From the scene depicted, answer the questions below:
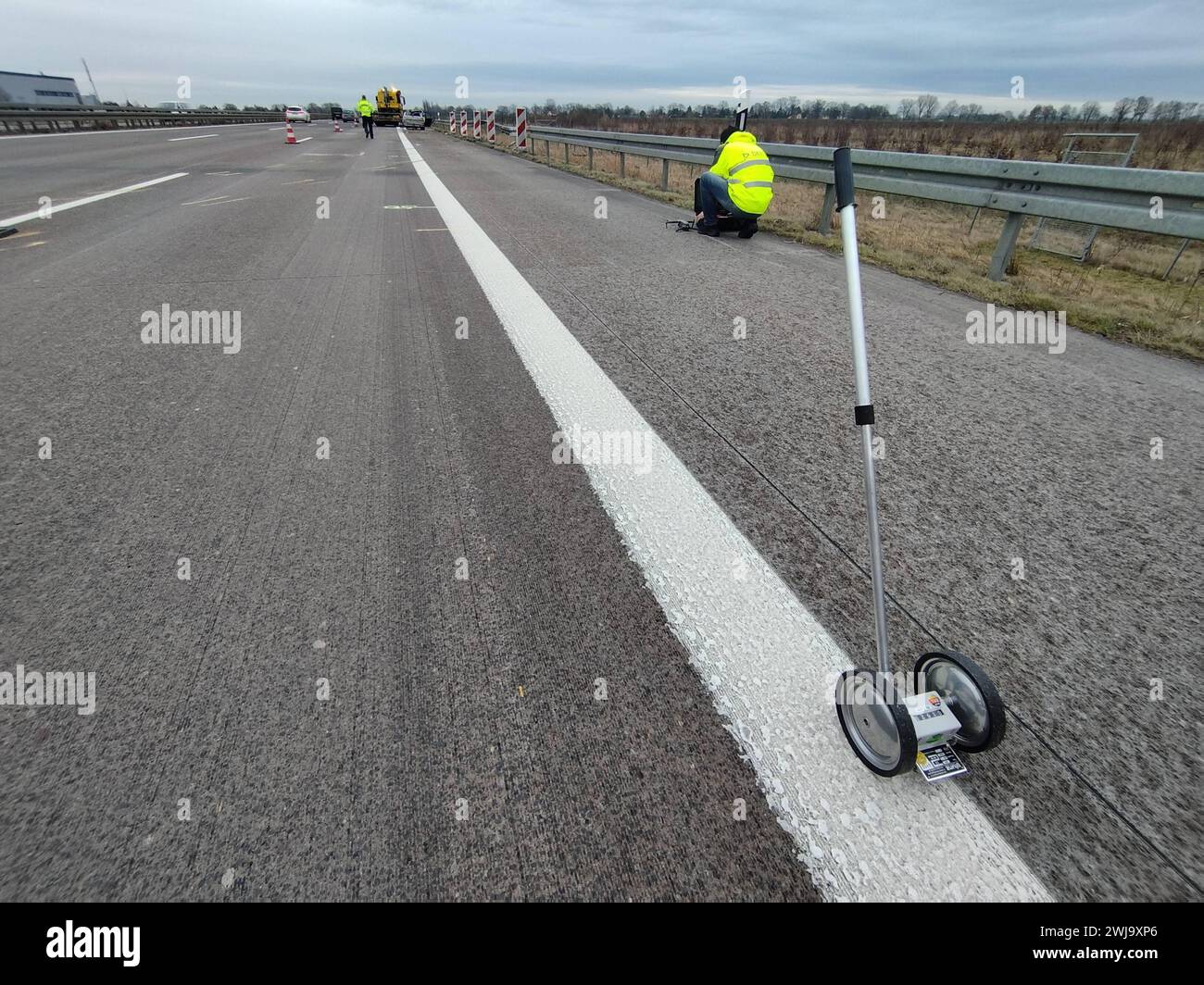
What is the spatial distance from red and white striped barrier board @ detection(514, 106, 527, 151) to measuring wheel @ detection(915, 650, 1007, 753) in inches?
1016

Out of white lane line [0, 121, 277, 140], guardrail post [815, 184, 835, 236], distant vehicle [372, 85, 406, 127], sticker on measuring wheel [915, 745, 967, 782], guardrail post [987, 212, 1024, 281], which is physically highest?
distant vehicle [372, 85, 406, 127]

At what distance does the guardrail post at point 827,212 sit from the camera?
7746 mm

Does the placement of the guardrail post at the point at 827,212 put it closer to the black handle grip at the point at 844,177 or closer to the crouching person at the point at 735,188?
the crouching person at the point at 735,188

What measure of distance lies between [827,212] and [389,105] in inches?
2177

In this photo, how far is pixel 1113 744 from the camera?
5.19 feet

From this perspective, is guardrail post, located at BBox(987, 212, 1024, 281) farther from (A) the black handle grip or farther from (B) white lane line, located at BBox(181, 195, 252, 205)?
(B) white lane line, located at BBox(181, 195, 252, 205)

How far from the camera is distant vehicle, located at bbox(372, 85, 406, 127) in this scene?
4938 centimetres

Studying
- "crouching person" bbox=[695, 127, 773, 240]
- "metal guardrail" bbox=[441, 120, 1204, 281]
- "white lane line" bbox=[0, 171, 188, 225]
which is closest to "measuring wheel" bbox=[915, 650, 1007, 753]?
"metal guardrail" bbox=[441, 120, 1204, 281]

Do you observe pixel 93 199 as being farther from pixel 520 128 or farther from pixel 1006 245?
pixel 520 128

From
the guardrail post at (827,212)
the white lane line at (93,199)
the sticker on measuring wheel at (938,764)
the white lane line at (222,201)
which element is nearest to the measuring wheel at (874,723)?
the sticker on measuring wheel at (938,764)

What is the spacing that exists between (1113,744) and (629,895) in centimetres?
134

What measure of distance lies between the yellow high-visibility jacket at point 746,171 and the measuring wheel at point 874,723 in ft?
21.0

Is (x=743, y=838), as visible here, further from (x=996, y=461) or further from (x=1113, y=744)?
(x=996, y=461)
